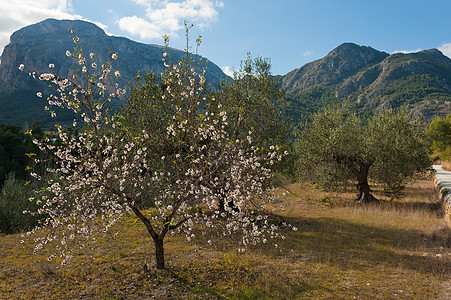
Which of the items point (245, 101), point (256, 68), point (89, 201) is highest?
point (256, 68)

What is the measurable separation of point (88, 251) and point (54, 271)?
8.81ft

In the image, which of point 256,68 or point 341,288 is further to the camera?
point 256,68

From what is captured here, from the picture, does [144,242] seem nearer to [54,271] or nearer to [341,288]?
[54,271]

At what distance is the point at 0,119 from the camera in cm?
10600

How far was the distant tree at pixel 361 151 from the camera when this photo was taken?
78.6ft

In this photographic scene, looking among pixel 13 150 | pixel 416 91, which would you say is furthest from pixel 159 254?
pixel 416 91

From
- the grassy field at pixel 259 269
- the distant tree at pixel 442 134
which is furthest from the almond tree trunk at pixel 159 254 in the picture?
the distant tree at pixel 442 134

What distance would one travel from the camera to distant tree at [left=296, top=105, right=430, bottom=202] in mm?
23953

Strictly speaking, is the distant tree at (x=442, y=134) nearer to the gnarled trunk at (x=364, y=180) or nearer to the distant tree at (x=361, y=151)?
the distant tree at (x=361, y=151)

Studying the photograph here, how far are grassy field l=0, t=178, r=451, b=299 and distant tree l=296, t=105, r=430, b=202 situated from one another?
7655 mm

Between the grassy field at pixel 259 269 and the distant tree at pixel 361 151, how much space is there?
7.66 m

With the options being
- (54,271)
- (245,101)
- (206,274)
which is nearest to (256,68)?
(245,101)

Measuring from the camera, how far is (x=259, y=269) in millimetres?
10578

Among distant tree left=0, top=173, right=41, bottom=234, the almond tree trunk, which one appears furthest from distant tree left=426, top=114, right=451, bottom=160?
distant tree left=0, top=173, right=41, bottom=234
